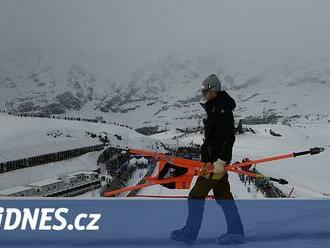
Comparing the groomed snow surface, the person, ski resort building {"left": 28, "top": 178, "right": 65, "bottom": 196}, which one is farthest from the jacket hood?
ski resort building {"left": 28, "top": 178, "right": 65, "bottom": 196}

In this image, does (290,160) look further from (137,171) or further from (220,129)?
(220,129)

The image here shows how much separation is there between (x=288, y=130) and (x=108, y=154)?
284 feet

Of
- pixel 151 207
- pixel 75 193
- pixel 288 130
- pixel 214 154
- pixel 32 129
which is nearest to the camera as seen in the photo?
pixel 214 154

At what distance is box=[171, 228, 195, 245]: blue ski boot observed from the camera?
583 centimetres

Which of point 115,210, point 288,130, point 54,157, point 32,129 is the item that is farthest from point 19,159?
point 288,130

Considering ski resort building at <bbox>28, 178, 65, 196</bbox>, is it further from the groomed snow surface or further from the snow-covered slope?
the snow-covered slope

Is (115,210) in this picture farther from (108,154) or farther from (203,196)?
(108,154)

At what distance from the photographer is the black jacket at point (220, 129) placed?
5.73 m

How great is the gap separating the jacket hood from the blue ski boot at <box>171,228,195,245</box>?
1.54 meters

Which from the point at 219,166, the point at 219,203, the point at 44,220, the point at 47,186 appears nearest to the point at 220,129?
the point at 219,166

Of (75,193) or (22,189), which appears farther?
(75,193)

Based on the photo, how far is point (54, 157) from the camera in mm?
68812

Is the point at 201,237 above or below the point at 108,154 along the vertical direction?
above

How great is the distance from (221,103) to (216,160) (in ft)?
2.27
